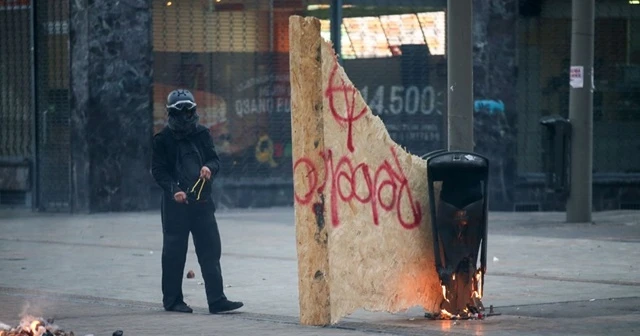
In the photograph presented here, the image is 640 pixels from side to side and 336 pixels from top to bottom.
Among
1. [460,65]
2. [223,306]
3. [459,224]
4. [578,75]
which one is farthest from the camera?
[578,75]

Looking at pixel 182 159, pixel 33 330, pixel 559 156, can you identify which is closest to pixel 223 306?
pixel 182 159

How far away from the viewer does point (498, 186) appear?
68.9 feet

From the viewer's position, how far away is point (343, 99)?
9.59 metres

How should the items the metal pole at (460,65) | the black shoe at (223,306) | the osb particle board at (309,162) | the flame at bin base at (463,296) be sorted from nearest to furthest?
1. the osb particle board at (309,162)
2. the flame at bin base at (463,296)
3. the black shoe at (223,306)
4. the metal pole at (460,65)

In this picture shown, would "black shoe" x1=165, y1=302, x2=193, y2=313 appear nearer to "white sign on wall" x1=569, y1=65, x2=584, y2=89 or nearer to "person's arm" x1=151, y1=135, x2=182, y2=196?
"person's arm" x1=151, y1=135, x2=182, y2=196

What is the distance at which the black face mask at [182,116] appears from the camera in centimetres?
1048

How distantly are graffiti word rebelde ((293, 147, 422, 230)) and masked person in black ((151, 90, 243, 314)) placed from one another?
49.6 inches

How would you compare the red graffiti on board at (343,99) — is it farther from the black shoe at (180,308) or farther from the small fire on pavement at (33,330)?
the small fire on pavement at (33,330)

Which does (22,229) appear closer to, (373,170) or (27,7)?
(27,7)

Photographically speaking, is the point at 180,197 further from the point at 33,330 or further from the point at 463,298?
the point at 33,330

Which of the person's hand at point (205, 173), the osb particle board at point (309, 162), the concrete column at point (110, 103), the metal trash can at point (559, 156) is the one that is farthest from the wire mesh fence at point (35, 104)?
the osb particle board at point (309, 162)

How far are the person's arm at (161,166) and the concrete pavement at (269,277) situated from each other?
1009 mm

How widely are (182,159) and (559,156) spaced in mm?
8375

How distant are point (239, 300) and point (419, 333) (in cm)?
243
